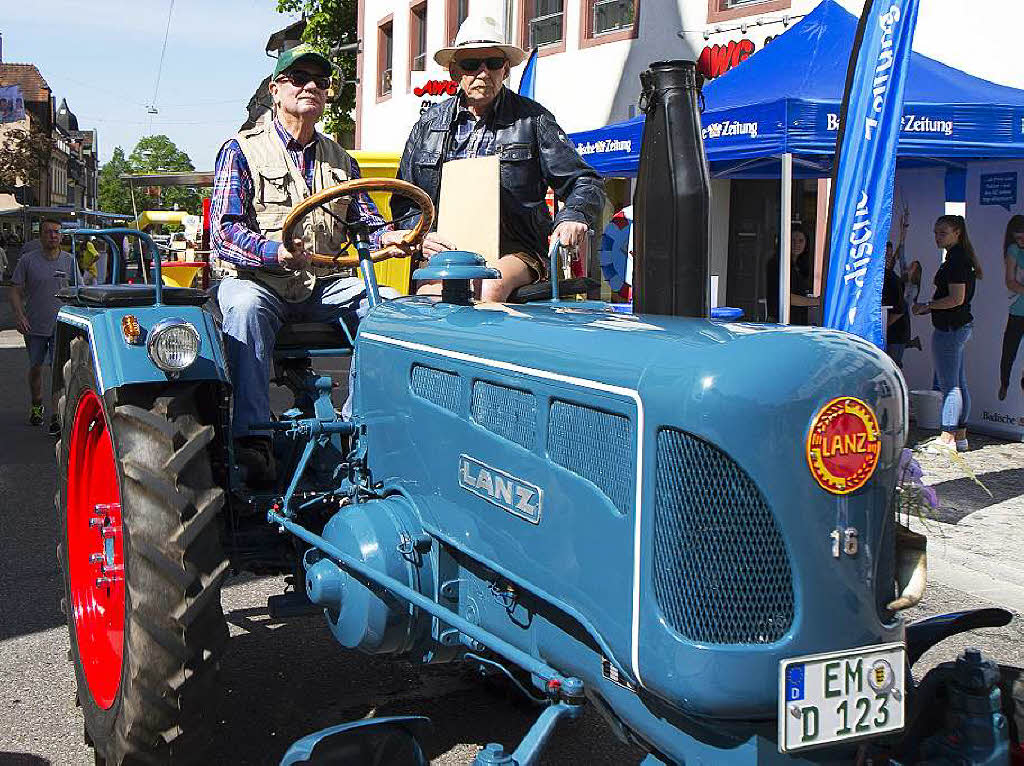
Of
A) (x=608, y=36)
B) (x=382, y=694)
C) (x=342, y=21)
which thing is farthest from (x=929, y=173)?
(x=342, y=21)

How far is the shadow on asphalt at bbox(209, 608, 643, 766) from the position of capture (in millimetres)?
3619

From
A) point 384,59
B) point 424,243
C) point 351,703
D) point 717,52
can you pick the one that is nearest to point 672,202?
point 424,243

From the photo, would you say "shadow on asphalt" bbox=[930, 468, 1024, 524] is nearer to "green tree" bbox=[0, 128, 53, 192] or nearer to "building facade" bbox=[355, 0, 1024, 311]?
"building facade" bbox=[355, 0, 1024, 311]

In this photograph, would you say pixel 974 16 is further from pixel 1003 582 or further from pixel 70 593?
pixel 70 593

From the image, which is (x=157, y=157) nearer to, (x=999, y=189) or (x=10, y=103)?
(x=10, y=103)

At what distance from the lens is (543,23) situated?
16.7 metres

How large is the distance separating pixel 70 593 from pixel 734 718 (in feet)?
8.62

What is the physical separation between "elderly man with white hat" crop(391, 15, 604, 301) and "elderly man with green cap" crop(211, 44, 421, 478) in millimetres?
315

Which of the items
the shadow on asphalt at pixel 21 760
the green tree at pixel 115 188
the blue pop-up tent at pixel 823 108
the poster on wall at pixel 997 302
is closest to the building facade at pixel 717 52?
the blue pop-up tent at pixel 823 108

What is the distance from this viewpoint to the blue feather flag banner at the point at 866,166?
6.61 meters

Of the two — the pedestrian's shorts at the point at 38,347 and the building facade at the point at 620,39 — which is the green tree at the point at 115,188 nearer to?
the building facade at the point at 620,39

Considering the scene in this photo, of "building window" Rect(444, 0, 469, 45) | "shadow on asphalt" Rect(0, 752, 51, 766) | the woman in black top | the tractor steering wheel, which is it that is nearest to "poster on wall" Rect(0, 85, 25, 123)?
"building window" Rect(444, 0, 469, 45)

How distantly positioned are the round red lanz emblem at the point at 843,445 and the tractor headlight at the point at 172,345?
188 centimetres

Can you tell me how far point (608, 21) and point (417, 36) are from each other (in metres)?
8.71
